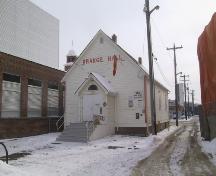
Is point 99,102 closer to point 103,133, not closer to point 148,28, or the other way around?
point 103,133

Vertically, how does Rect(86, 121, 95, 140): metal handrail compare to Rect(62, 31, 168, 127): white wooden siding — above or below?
below

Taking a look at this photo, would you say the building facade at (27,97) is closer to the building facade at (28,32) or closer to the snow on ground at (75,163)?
the building facade at (28,32)

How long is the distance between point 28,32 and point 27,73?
33.6 ft

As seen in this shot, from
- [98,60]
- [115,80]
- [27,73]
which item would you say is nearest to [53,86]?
[27,73]

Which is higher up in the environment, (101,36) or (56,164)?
(101,36)

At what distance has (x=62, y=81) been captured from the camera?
95.7 ft

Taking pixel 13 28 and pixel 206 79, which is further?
pixel 13 28

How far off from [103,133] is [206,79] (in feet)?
29.7

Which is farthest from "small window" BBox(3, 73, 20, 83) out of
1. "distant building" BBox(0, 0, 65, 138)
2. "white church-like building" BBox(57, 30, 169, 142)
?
"white church-like building" BBox(57, 30, 169, 142)

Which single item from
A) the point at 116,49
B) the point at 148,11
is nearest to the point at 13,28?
the point at 116,49

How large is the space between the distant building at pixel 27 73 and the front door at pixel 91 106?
424 cm

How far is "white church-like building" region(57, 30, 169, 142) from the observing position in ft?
84.1

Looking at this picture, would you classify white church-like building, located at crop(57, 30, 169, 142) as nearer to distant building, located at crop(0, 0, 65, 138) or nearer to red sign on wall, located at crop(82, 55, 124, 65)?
red sign on wall, located at crop(82, 55, 124, 65)

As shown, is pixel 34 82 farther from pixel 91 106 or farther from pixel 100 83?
pixel 100 83
